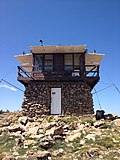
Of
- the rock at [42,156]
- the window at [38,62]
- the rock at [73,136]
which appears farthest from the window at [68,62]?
the rock at [42,156]

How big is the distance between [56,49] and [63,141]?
12830 mm

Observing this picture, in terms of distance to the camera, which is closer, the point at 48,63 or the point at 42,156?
the point at 42,156

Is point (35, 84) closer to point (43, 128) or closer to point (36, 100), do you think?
point (36, 100)

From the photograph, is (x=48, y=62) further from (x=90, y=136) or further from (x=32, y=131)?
(x=90, y=136)

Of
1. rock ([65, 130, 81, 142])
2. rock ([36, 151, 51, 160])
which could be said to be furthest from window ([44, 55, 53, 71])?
rock ([36, 151, 51, 160])

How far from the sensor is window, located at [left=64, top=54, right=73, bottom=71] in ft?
87.8

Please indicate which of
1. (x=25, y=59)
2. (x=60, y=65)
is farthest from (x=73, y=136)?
(x=25, y=59)

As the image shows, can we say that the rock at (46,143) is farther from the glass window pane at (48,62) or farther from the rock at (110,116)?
the glass window pane at (48,62)

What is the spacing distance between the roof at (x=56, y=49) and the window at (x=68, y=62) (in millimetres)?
872

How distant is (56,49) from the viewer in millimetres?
25891

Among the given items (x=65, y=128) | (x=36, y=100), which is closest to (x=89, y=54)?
(x=36, y=100)

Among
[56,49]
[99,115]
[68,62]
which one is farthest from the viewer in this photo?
[68,62]

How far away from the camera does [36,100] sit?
81.3ft

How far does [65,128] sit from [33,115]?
23.6 ft
